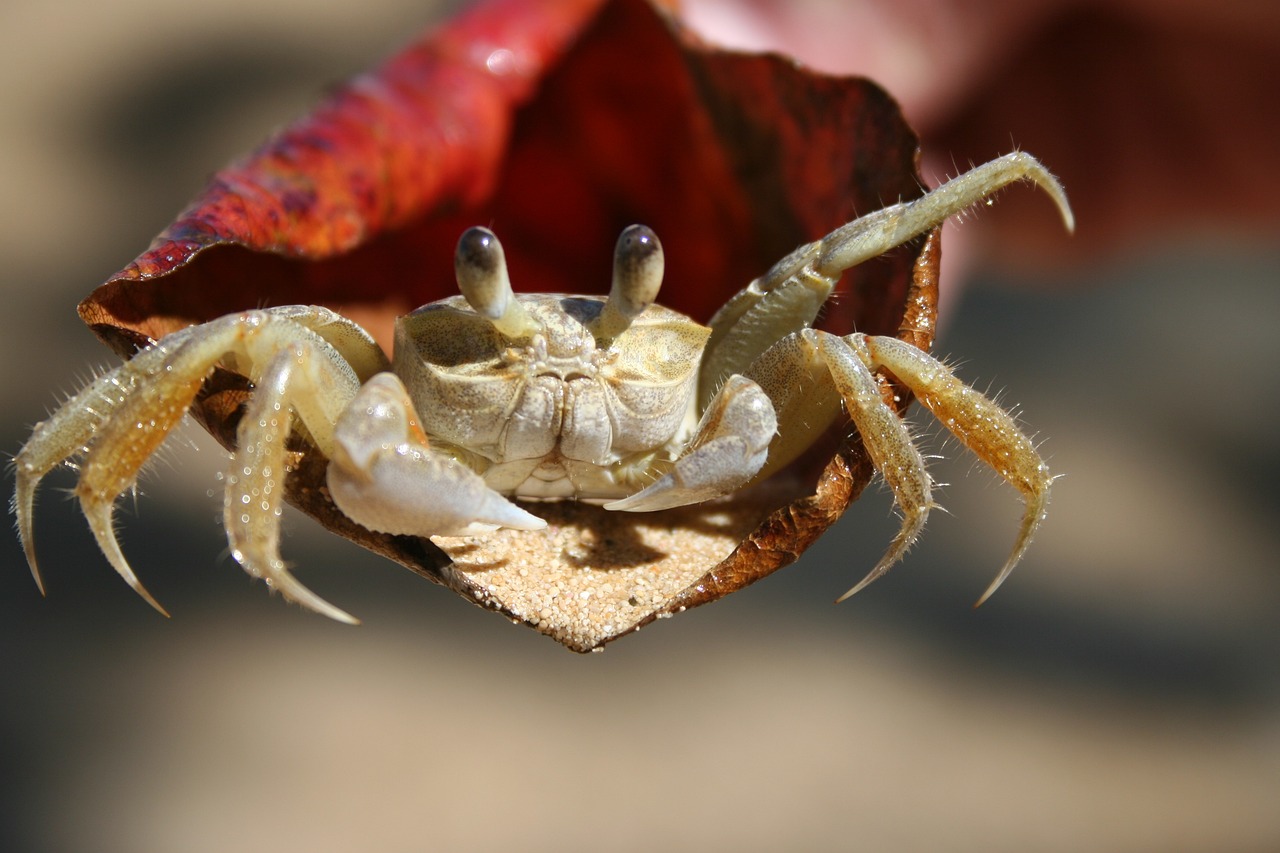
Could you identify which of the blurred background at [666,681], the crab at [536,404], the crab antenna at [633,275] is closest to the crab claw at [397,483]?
the crab at [536,404]

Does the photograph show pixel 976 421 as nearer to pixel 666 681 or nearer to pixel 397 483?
pixel 397 483

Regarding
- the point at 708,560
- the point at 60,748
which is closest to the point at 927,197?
the point at 708,560

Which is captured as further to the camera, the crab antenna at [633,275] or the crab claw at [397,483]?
the crab antenna at [633,275]

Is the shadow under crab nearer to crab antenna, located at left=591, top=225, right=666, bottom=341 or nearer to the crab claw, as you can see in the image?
the crab claw

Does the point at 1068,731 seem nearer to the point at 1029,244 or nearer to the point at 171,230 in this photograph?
the point at 1029,244

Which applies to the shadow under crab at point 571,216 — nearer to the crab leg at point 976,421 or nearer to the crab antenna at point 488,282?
the crab leg at point 976,421

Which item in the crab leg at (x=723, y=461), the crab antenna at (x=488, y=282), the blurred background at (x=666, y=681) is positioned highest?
the crab antenna at (x=488, y=282)

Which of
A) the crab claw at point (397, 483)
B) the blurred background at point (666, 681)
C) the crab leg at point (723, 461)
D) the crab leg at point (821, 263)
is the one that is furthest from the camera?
the blurred background at point (666, 681)
